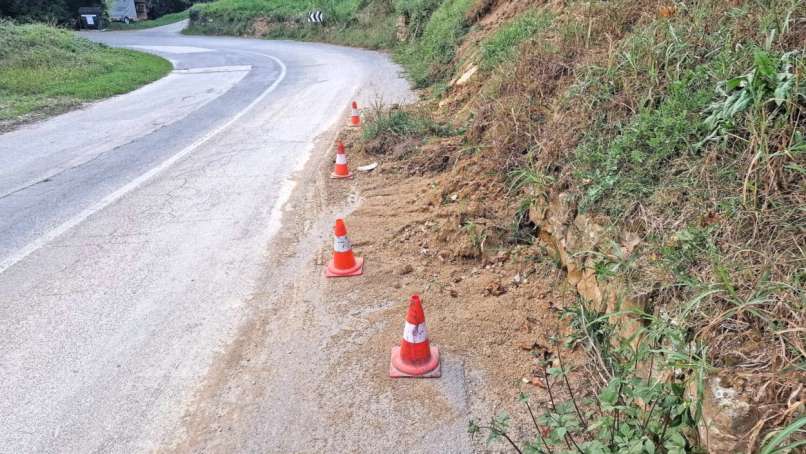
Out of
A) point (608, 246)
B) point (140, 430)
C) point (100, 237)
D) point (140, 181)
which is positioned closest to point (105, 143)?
point (140, 181)

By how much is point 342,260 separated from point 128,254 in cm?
200

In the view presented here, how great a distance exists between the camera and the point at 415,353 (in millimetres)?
3143

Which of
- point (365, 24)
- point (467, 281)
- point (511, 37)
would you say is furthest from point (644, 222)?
point (365, 24)

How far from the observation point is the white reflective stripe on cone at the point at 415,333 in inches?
122

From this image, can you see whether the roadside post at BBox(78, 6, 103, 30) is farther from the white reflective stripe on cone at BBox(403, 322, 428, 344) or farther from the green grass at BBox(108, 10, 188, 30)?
the white reflective stripe on cone at BBox(403, 322, 428, 344)

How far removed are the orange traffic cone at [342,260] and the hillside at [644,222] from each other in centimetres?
50

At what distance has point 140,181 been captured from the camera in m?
6.56

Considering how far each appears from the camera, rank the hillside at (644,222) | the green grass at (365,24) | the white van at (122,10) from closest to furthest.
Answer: the hillside at (644,222)
the green grass at (365,24)
the white van at (122,10)

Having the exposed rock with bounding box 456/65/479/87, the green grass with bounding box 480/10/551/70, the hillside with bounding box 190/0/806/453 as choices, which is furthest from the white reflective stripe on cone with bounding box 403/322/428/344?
the exposed rock with bounding box 456/65/479/87

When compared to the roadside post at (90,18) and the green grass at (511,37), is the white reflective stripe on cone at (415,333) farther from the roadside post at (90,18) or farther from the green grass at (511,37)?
the roadside post at (90,18)

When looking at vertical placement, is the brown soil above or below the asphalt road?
above

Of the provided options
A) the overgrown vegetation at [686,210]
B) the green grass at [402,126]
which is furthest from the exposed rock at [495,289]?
the green grass at [402,126]

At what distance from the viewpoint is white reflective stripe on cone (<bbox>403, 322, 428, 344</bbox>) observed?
10.2ft

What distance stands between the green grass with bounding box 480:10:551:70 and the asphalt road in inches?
111
